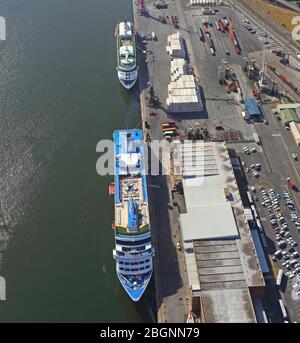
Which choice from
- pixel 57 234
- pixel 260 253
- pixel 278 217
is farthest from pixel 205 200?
pixel 57 234

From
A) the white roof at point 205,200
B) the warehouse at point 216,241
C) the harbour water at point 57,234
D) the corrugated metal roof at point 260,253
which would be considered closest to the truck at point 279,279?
the corrugated metal roof at point 260,253

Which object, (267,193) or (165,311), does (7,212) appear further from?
(267,193)

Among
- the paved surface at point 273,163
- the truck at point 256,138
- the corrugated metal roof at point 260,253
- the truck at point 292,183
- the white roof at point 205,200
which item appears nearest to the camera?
the corrugated metal roof at point 260,253

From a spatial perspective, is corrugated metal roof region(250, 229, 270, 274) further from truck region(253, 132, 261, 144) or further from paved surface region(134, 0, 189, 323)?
truck region(253, 132, 261, 144)

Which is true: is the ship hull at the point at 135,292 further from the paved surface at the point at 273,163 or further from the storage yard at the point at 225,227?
the paved surface at the point at 273,163

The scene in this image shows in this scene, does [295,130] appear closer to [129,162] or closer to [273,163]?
[273,163]

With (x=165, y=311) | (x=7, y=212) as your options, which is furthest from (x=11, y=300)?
(x=165, y=311)
